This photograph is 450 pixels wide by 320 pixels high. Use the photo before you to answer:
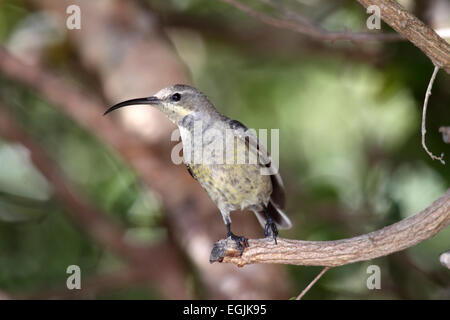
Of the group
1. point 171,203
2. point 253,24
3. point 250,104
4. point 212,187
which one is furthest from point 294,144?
point 212,187

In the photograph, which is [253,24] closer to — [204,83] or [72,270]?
[204,83]

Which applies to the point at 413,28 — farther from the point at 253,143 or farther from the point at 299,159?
the point at 299,159

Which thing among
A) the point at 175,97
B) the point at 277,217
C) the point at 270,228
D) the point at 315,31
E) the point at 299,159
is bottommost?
the point at 270,228

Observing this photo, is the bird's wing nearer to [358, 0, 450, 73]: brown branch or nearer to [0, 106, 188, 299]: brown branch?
[358, 0, 450, 73]: brown branch

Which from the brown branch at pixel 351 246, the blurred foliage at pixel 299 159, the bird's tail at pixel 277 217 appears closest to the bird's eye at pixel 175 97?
the bird's tail at pixel 277 217

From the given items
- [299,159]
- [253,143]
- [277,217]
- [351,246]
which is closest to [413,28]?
[351,246]
